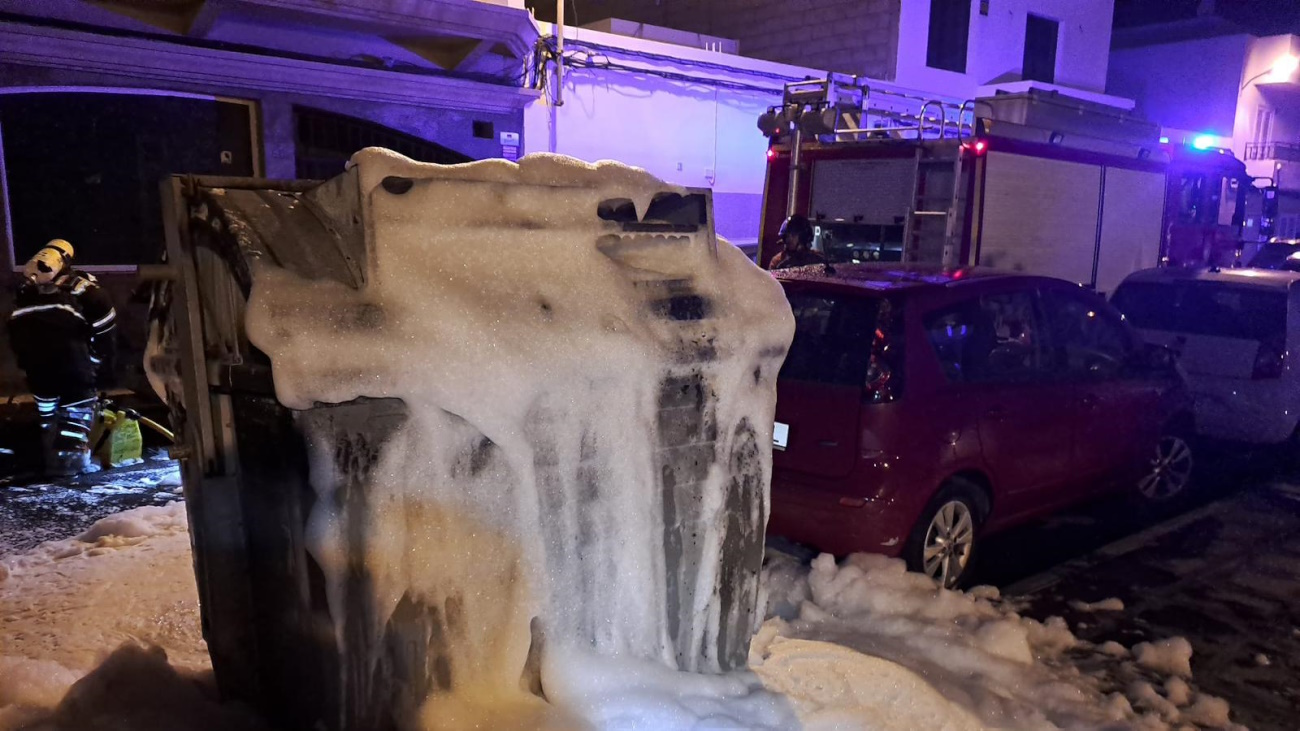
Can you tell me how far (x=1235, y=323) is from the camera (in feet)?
24.1

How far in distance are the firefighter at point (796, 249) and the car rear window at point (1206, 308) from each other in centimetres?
274

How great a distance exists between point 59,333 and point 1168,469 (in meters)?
7.87

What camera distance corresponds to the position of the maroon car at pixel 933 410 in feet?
14.3

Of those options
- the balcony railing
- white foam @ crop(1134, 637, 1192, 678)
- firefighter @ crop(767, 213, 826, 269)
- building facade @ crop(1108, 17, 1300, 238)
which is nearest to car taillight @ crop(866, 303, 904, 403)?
white foam @ crop(1134, 637, 1192, 678)

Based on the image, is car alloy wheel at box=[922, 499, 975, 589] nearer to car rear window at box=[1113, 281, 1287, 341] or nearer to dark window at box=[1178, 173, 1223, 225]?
car rear window at box=[1113, 281, 1287, 341]

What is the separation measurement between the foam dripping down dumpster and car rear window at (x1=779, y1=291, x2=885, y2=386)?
1.57 meters

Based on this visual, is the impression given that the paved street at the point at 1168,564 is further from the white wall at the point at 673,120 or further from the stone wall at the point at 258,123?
the white wall at the point at 673,120

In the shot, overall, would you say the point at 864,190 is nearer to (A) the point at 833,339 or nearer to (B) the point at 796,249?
(B) the point at 796,249

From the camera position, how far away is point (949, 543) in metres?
4.77

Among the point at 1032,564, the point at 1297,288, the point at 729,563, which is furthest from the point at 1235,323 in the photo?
the point at 729,563

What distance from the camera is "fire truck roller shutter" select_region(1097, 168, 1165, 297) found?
420 inches

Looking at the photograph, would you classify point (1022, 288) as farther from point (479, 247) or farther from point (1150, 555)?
point (479, 247)

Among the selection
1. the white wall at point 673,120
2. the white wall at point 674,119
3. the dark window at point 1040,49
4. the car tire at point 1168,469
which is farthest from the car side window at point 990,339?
the dark window at point 1040,49

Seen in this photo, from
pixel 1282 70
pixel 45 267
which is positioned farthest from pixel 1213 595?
pixel 1282 70
